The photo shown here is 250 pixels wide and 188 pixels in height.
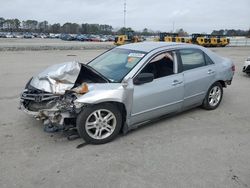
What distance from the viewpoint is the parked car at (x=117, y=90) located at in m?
3.80

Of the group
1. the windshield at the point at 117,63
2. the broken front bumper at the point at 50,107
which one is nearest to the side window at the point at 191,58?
the windshield at the point at 117,63

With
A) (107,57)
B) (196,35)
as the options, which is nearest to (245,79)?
(107,57)

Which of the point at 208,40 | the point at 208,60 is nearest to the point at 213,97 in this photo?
the point at 208,60

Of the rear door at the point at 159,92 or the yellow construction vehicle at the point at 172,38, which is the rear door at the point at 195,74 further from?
the yellow construction vehicle at the point at 172,38

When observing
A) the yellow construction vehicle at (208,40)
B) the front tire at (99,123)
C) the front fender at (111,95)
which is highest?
the yellow construction vehicle at (208,40)

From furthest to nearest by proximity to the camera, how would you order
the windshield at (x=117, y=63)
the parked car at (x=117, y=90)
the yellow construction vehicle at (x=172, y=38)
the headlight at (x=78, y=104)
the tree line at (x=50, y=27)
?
the tree line at (x=50, y=27)
the yellow construction vehicle at (x=172, y=38)
the windshield at (x=117, y=63)
the parked car at (x=117, y=90)
the headlight at (x=78, y=104)

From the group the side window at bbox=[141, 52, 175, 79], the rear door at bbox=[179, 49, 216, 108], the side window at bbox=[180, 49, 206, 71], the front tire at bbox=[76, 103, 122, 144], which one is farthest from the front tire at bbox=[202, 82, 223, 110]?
the front tire at bbox=[76, 103, 122, 144]

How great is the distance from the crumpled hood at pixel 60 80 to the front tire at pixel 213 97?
2.86 meters

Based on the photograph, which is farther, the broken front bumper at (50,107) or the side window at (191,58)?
the side window at (191,58)

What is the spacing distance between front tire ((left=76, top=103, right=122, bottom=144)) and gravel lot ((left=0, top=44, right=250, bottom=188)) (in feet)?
0.45

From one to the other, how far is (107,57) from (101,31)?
109 metres

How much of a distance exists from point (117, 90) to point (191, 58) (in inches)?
76.9

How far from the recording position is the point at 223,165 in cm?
339

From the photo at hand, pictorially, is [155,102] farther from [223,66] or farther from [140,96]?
[223,66]
